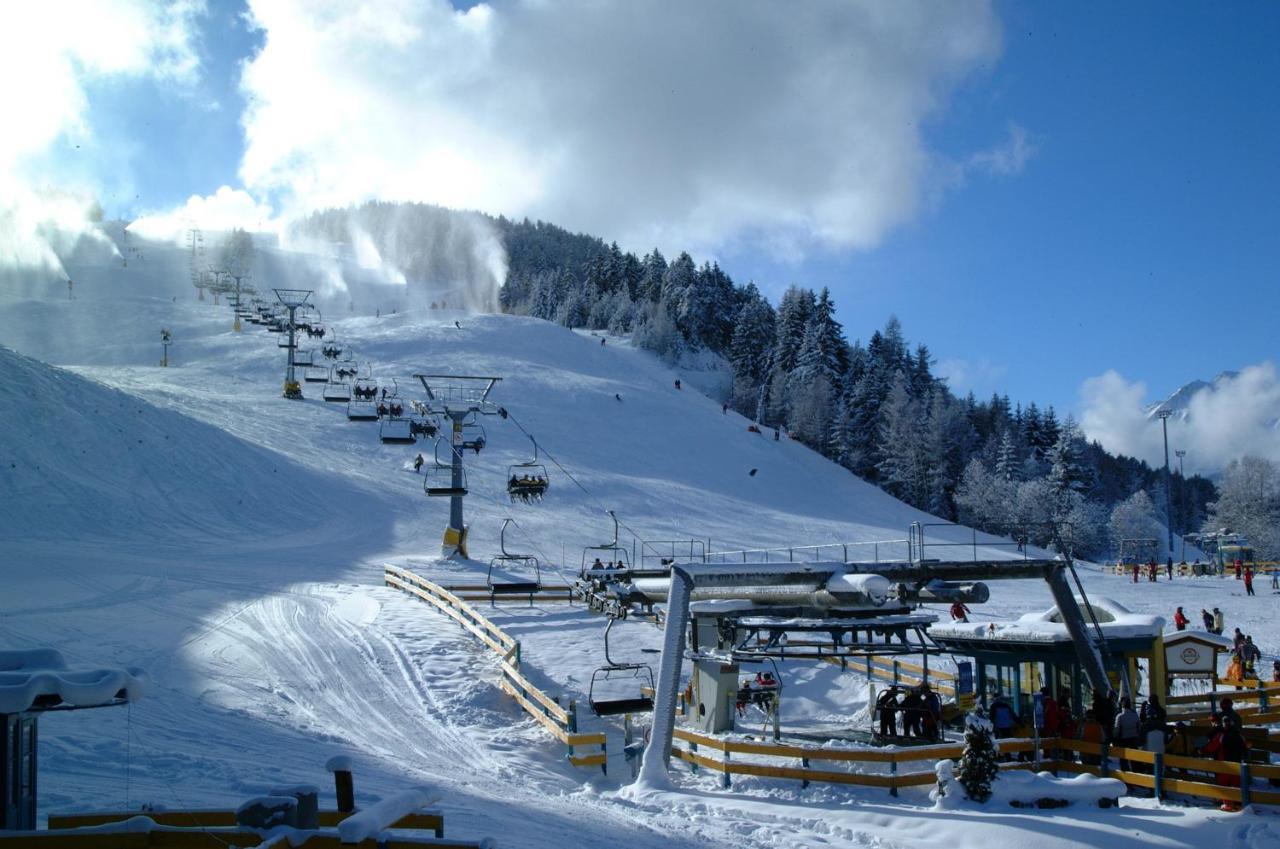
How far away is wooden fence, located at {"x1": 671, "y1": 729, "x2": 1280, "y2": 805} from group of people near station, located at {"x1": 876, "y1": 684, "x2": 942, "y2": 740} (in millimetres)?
860

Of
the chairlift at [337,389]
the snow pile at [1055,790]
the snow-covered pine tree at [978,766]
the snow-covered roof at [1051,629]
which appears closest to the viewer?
the snow pile at [1055,790]

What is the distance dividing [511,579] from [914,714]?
18.9 m

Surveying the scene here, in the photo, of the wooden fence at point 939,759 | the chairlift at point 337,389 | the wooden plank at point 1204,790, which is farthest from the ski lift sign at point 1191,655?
the chairlift at point 337,389

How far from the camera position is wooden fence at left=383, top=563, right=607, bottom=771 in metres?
15.1

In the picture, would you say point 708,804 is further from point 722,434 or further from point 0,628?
point 722,434

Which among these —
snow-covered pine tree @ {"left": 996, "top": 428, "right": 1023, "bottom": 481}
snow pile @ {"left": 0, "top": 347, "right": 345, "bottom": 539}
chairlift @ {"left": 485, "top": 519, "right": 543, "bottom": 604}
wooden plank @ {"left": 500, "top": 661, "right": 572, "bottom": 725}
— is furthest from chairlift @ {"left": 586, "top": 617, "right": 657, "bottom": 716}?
snow-covered pine tree @ {"left": 996, "top": 428, "right": 1023, "bottom": 481}

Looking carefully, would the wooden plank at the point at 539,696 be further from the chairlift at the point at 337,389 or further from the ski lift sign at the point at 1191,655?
the chairlift at the point at 337,389

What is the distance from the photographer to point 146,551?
30.9 meters

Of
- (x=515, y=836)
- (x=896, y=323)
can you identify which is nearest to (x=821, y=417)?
(x=896, y=323)

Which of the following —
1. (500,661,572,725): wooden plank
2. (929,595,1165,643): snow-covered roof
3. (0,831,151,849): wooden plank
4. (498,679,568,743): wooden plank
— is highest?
(929,595,1165,643): snow-covered roof

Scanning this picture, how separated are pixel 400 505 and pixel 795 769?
32465 mm

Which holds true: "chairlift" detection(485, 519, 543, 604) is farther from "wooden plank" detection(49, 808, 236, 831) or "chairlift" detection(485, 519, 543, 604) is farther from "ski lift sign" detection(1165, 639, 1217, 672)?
"wooden plank" detection(49, 808, 236, 831)

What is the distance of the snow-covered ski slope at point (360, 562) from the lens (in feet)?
36.0

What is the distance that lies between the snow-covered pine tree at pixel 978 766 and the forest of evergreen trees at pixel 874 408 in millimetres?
40720
